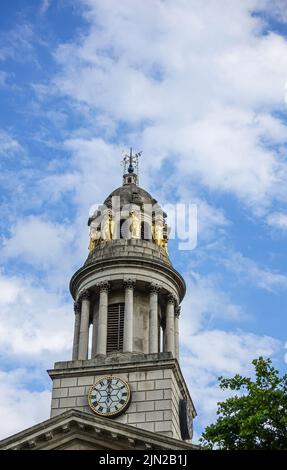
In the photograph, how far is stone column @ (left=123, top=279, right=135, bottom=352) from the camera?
165 feet

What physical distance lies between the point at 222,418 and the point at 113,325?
55.0ft

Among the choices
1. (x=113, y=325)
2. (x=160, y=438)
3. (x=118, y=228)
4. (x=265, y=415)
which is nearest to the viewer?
(x=265, y=415)

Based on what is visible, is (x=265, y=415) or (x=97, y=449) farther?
(x=97, y=449)

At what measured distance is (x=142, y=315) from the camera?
53.2m

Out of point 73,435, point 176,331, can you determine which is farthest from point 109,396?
point 176,331

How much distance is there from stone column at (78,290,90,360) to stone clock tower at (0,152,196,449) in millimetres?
57

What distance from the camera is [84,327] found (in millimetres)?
52688

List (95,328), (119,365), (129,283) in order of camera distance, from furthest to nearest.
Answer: (129,283)
(95,328)
(119,365)

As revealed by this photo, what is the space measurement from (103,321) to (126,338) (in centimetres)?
181

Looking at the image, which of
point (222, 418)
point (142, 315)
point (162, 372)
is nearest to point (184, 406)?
point (162, 372)

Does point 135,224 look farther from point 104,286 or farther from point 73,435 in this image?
point 73,435

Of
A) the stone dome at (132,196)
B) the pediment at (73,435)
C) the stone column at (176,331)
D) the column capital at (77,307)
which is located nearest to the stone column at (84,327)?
the column capital at (77,307)

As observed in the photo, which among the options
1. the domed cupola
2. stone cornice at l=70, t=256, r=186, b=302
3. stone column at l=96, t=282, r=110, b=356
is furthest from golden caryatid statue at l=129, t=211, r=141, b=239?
stone column at l=96, t=282, r=110, b=356
